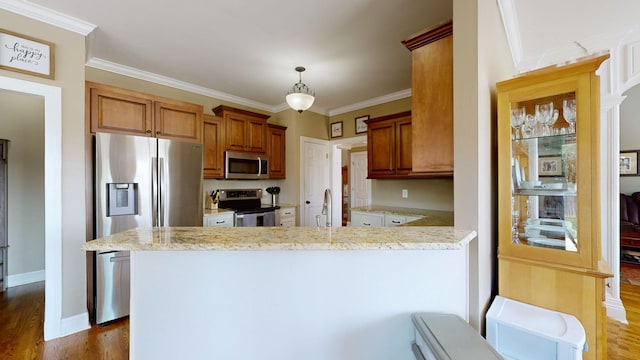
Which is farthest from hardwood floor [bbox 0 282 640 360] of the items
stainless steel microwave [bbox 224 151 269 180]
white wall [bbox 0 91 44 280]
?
stainless steel microwave [bbox 224 151 269 180]

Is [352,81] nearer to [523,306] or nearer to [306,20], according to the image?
[306,20]

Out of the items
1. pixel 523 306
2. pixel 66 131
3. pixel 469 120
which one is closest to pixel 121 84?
pixel 66 131

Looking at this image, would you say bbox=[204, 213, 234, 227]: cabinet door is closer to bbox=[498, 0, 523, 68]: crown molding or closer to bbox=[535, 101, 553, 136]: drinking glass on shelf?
bbox=[535, 101, 553, 136]: drinking glass on shelf

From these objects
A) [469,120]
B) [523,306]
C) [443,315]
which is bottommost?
[523,306]

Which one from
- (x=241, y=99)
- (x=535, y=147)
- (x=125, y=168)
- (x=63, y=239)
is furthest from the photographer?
(x=241, y=99)

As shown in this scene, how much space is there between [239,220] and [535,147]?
3.37 m

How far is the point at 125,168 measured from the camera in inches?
101

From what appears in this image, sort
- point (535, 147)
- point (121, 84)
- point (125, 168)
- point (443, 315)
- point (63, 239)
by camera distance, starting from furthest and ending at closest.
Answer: point (121, 84) → point (125, 168) → point (63, 239) → point (535, 147) → point (443, 315)

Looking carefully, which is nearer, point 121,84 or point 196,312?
point 196,312

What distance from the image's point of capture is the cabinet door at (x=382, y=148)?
3648 mm

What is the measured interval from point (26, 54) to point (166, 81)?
159cm

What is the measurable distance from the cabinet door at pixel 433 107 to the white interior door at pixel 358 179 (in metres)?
5.31

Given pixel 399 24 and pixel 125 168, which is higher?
pixel 399 24

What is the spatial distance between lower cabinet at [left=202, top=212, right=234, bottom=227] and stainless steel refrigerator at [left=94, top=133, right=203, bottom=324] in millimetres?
467
